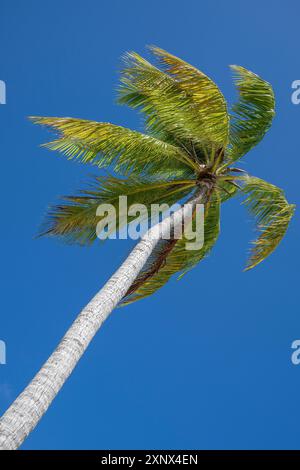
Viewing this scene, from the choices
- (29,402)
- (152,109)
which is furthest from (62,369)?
(152,109)

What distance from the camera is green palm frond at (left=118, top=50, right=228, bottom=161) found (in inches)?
389

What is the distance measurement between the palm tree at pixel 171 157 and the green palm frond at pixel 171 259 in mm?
21

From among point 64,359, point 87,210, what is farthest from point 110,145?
point 64,359

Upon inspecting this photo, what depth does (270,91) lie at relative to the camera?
35.2 feet

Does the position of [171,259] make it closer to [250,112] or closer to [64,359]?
[250,112]

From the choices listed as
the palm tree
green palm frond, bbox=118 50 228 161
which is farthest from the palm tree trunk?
green palm frond, bbox=118 50 228 161

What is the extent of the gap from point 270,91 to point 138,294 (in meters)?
4.91

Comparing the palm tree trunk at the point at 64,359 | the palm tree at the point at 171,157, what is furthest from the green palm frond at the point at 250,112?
the palm tree trunk at the point at 64,359

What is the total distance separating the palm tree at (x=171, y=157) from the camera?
9750mm

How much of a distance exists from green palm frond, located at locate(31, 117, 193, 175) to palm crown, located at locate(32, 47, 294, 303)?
0.06 ft

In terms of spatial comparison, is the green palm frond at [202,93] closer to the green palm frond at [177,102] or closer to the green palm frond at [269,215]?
the green palm frond at [177,102]

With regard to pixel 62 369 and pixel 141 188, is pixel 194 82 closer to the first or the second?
pixel 141 188

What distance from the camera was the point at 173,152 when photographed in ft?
35.0

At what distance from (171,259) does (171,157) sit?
2.11 meters
